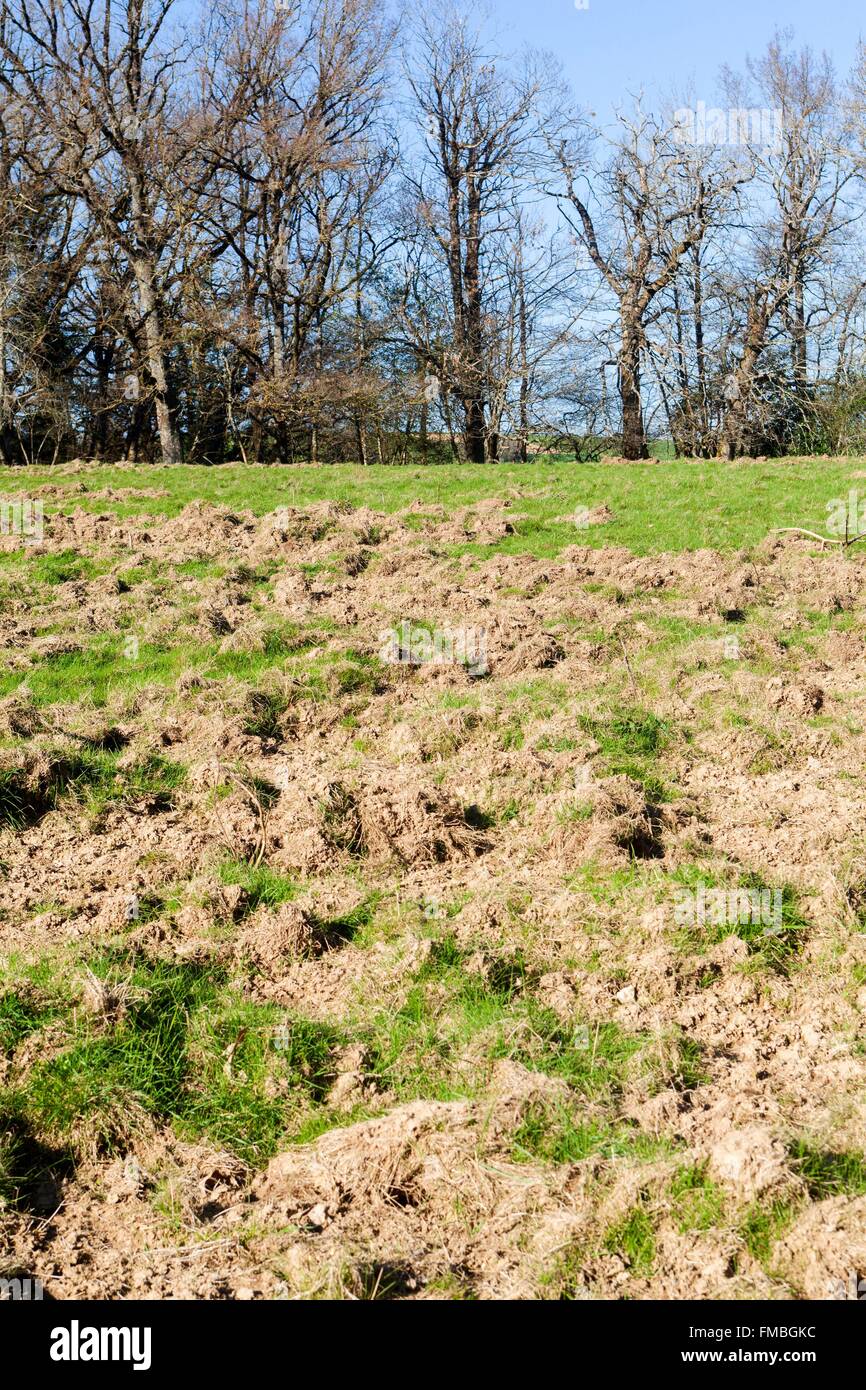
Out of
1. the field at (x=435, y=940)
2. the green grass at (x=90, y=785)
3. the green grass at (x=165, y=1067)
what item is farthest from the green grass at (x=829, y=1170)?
the green grass at (x=90, y=785)

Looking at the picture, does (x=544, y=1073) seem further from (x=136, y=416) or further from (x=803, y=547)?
(x=136, y=416)

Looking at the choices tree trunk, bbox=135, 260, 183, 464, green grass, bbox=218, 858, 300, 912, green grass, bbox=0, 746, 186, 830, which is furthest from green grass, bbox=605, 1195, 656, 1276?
tree trunk, bbox=135, 260, 183, 464

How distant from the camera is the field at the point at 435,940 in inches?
133

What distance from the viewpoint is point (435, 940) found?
4.90 metres

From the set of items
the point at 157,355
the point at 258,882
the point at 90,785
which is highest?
the point at 157,355

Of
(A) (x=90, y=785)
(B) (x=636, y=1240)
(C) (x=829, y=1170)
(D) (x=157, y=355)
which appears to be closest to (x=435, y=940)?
(B) (x=636, y=1240)

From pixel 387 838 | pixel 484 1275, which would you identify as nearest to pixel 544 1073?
pixel 484 1275

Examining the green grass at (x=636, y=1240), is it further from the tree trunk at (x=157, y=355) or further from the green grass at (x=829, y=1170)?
the tree trunk at (x=157, y=355)

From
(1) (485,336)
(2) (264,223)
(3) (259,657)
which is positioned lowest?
(3) (259,657)

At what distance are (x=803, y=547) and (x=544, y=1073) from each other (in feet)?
30.4

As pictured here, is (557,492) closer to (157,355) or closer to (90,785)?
(90,785)

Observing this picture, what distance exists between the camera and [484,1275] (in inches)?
127

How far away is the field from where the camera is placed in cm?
338

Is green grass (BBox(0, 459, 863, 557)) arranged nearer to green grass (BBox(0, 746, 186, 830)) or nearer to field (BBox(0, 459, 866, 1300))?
field (BBox(0, 459, 866, 1300))
